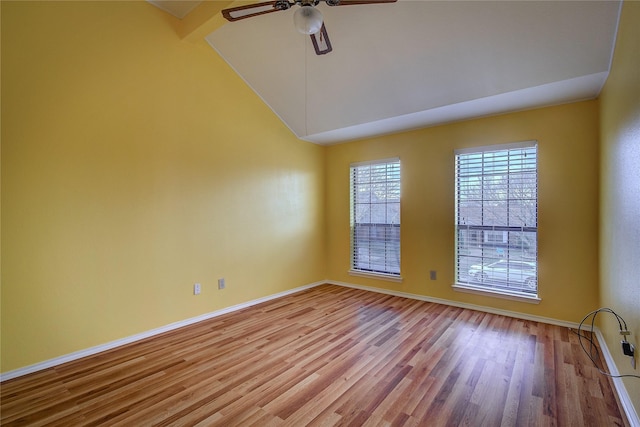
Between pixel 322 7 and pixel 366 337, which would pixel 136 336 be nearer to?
pixel 366 337

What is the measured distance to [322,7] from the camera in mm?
2703

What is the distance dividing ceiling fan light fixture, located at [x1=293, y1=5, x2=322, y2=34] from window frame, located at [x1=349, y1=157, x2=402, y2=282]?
2733 millimetres

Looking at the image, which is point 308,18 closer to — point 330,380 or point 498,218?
point 330,380

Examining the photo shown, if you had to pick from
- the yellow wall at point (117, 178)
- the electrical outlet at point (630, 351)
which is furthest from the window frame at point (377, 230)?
the electrical outlet at point (630, 351)

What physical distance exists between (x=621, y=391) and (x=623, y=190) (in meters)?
Result: 1.32

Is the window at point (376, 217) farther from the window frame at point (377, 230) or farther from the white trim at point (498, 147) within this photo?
the white trim at point (498, 147)

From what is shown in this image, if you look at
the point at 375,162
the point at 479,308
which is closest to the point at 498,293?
the point at 479,308

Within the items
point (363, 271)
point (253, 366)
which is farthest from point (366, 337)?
point (363, 271)

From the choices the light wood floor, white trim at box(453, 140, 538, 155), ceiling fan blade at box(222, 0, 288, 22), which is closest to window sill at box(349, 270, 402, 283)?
the light wood floor

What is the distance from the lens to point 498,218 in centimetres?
355

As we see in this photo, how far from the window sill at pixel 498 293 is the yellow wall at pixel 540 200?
0.06 metres

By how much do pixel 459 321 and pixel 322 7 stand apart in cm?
354

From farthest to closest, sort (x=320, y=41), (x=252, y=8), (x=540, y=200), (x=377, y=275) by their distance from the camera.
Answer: (x=377, y=275) < (x=540, y=200) < (x=320, y=41) < (x=252, y=8)

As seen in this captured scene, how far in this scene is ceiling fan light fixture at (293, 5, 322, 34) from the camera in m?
1.88
